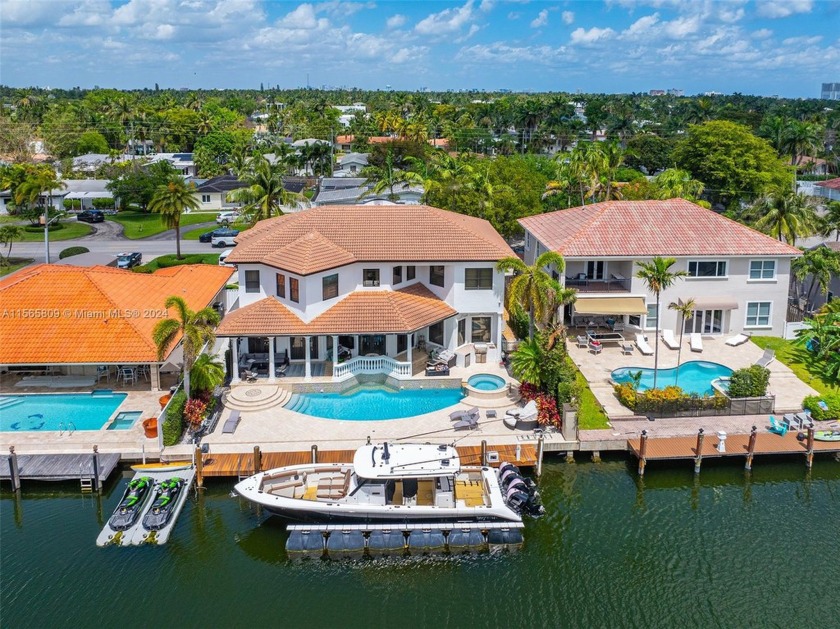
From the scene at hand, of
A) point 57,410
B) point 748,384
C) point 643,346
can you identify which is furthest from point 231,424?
point 748,384

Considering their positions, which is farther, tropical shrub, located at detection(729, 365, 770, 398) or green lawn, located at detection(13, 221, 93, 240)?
green lawn, located at detection(13, 221, 93, 240)

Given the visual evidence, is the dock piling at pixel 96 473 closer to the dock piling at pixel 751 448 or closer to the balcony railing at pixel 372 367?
the balcony railing at pixel 372 367

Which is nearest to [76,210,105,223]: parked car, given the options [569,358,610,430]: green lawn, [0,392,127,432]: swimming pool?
[0,392,127,432]: swimming pool

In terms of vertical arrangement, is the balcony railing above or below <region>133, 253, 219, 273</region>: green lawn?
below

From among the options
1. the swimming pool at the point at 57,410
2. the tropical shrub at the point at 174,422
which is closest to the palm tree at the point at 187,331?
the tropical shrub at the point at 174,422

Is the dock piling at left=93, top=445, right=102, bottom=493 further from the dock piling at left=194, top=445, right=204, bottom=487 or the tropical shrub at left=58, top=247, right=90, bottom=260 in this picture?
the tropical shrub at left=58, top=247, right=90, bottom=260

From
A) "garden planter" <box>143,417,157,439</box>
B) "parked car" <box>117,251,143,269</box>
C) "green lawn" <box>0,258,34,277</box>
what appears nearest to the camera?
"garden planter" <box>143,417,157,439</box>

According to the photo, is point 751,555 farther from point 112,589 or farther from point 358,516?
A: point 112,589
